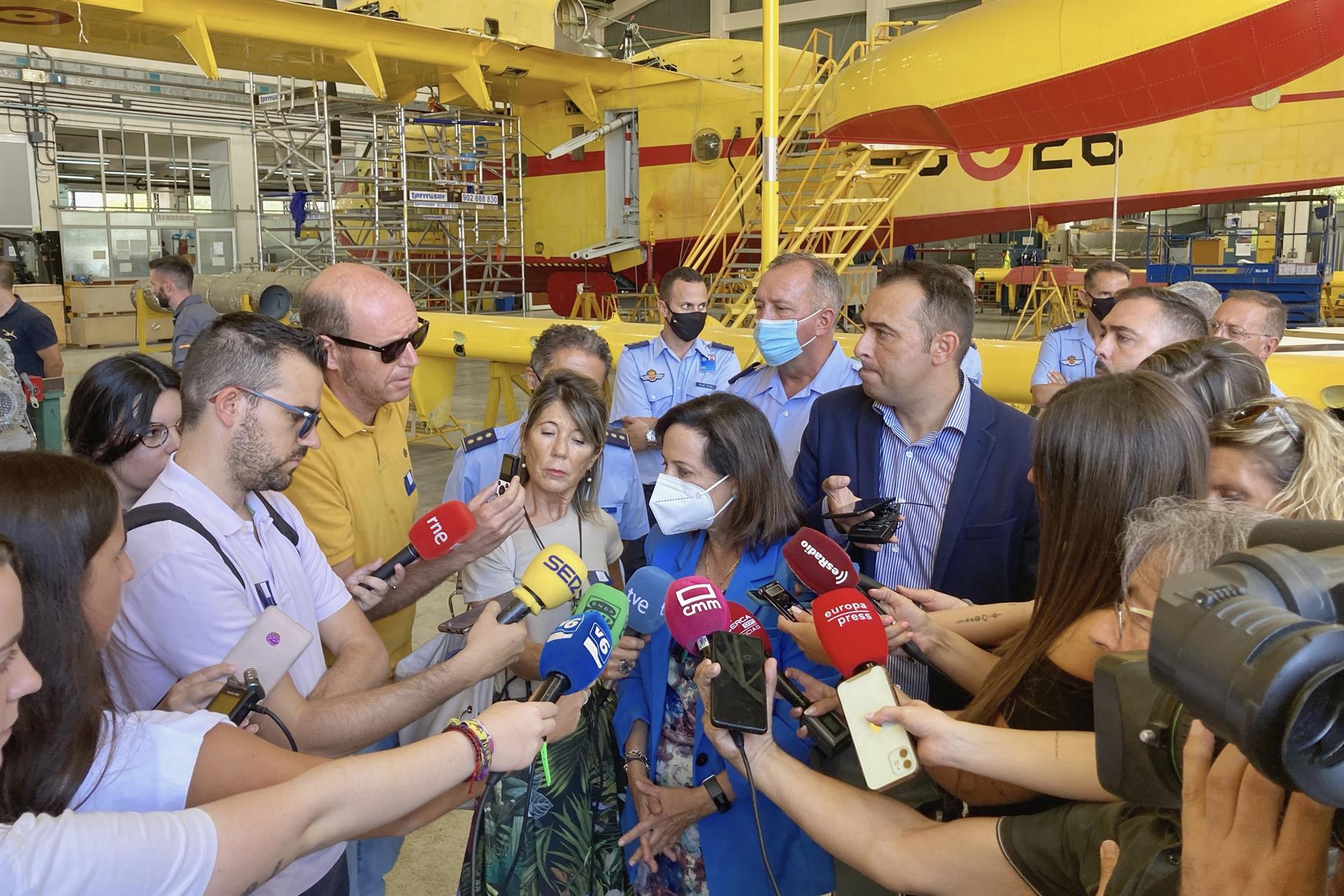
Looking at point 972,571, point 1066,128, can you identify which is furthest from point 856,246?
point 972,571

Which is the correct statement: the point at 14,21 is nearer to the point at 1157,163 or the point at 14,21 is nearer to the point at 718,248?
the point at 718,248

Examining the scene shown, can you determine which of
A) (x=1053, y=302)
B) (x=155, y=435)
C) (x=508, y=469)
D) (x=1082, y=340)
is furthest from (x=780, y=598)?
(x=1053, y=302)

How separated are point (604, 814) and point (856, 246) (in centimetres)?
926

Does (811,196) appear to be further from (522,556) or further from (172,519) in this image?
(172,519)

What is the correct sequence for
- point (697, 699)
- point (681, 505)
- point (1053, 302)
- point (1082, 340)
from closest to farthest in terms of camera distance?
point (697, 699) → point (681, 505) → point (1082, 340) → point (1053, 302)

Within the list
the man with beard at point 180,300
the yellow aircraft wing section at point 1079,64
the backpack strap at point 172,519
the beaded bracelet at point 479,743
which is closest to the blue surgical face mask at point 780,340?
the backpack strap at point 172,519

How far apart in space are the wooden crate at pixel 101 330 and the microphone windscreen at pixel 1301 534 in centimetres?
2011

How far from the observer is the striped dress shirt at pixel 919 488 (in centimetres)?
261

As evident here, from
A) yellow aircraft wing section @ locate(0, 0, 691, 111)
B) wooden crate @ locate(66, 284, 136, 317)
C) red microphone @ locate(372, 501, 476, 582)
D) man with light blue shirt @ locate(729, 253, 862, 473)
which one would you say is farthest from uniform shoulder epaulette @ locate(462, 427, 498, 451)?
wooden crate @ locate(66, 284, 136, 317)

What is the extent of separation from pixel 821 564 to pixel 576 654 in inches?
24.7

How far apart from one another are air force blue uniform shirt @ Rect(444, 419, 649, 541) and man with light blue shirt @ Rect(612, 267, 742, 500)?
1.36m

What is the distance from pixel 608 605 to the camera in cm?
182

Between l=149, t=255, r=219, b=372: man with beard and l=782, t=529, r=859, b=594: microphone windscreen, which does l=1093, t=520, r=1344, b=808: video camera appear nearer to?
l=782, t=529, r=859, b=594: microphone windscreen

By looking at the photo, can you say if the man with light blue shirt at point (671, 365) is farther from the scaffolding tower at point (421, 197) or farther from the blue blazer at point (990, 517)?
the scaffolding tower at point (421, 197)
